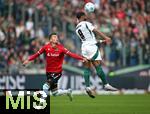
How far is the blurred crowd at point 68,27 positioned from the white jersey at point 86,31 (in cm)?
1032

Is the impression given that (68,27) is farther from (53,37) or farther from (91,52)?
(53,37)

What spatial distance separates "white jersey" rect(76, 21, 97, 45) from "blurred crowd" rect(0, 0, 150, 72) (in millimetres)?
10319

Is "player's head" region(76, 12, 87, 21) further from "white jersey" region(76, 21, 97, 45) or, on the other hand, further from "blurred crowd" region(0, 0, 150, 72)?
"blurred crowd" region(0, 0, 150, 72)

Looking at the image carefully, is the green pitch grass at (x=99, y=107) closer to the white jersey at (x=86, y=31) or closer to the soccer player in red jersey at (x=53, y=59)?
the soccer player in red jersey at (x=53, y=59)

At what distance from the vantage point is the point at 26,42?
3303 cm

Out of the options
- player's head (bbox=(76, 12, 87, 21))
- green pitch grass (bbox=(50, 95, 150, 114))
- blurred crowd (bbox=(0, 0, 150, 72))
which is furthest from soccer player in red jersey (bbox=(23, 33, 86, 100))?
blurred crowd (bbox=(0, 0, 150, 72))

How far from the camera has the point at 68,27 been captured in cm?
3403

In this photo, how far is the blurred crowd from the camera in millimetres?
32719

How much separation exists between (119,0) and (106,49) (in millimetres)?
4780

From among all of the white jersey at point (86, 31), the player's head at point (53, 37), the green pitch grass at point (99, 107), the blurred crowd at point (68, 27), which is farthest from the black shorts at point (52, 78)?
the blurred crowd at point (68, 27)

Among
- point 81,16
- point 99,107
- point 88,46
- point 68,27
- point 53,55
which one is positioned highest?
point 68,27

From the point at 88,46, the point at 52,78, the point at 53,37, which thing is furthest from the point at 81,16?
the point at 52,78

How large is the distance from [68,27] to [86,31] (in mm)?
11988

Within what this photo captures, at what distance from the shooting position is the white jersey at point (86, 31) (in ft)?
72.3
